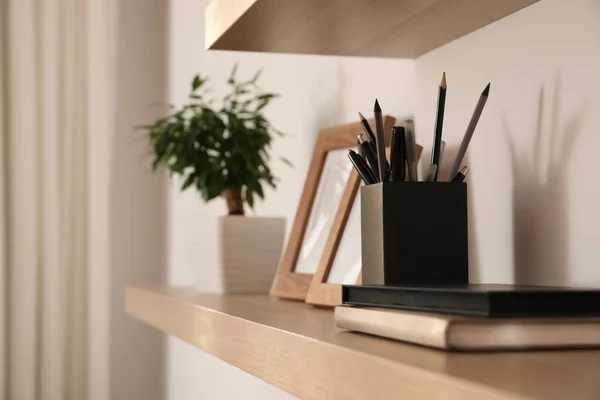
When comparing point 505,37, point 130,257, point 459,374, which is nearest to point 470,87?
point 505,37

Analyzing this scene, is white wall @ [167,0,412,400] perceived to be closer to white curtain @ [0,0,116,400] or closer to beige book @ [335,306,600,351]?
white curtain @ [0,0,116,400]

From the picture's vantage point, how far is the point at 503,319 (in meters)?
0.54

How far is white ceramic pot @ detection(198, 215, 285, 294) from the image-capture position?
4.58 feet

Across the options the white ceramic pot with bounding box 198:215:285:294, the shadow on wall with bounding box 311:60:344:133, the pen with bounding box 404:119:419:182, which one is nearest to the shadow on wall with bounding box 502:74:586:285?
the pen with bounding box 404:119:419:182

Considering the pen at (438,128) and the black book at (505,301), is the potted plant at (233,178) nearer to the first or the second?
the pen at (438,128)

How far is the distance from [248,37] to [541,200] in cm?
43

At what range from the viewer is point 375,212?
81 centimetres

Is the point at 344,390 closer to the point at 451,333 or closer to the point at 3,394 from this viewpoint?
the point at 451,333

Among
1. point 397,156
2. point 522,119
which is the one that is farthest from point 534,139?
point 397,156

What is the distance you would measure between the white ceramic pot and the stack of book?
81 centimetres

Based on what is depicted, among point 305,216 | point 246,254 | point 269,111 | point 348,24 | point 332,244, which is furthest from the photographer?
point 269,111

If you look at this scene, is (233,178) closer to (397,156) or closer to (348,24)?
(348,24)

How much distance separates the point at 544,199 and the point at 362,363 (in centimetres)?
34

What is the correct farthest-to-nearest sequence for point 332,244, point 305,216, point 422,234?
point 305,216 → point 332,244 → point 422,234
